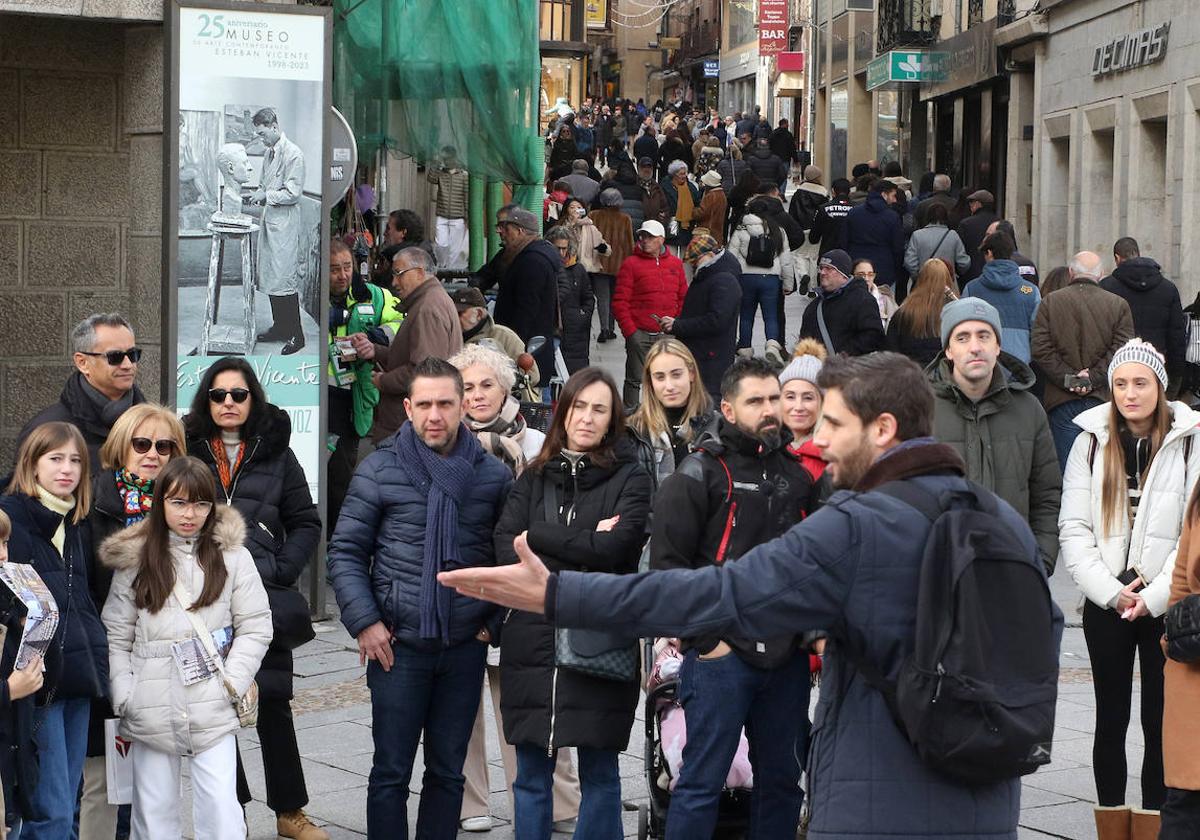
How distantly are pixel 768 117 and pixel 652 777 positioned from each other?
2303 inches

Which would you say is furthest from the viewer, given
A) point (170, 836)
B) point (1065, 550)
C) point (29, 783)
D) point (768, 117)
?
point (768, 117)

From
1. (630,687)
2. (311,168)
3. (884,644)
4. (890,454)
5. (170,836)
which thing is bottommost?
(170,836)

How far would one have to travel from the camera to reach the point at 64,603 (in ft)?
18.2

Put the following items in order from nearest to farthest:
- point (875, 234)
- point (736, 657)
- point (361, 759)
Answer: point (736, 657) → point (361, 759) → point (875, 234)

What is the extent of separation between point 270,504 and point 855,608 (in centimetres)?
326

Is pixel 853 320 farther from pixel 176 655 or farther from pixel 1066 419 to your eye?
pixel 176 655

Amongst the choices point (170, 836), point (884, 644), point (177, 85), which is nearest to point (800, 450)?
point (170, 836)

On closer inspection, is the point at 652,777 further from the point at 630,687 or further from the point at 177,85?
the point at 177,85

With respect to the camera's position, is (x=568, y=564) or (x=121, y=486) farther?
(x=121, y=486)

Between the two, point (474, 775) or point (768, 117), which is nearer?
point (474, 775)

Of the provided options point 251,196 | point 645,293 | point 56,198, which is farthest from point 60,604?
point 645,293

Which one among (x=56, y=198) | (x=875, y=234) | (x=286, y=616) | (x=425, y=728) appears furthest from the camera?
(x=875, y=234)

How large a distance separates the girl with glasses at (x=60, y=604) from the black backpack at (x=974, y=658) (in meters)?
2.77

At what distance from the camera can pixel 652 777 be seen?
607cm
